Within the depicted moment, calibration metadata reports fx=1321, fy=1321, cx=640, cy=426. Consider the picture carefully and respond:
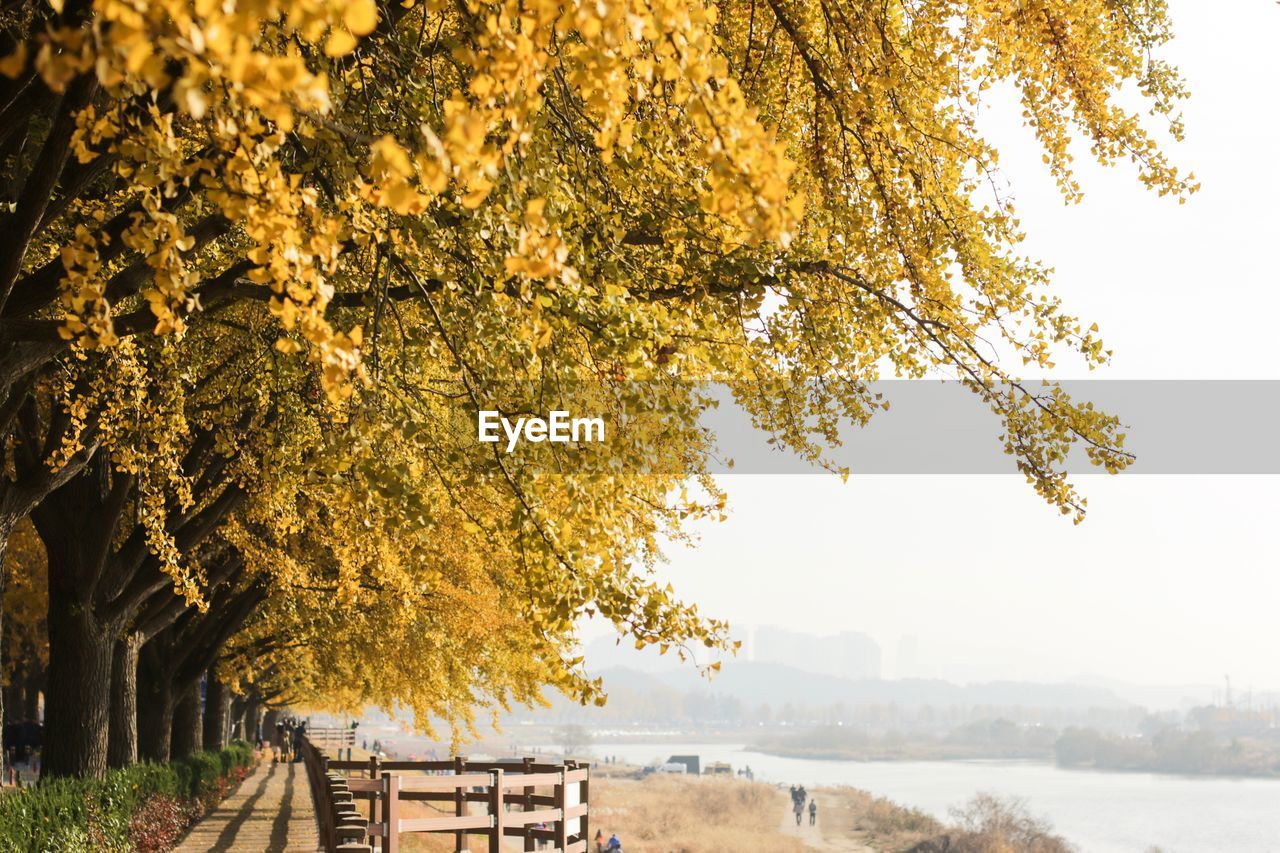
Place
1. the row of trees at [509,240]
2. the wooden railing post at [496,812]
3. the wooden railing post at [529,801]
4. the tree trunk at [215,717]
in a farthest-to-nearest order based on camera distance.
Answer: the tree trunk at [215,717] → the wooden railing post at [529,801] → the wooden railing post at [496,812] → the row of trees at [509,240]

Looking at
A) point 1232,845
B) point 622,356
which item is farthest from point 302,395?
point 1232,845

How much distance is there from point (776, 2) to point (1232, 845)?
101305 millimetres

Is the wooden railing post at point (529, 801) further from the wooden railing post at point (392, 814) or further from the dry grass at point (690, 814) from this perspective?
the dry grass at point (690, 814)

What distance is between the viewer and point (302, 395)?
9.58m

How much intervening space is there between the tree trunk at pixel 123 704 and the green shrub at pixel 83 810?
0.30 m

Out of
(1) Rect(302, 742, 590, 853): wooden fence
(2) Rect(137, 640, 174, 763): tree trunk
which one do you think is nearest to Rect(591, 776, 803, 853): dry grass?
(2) Rect(137, 640, 174, 763): tree trunk

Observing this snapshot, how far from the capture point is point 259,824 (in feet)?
64.5

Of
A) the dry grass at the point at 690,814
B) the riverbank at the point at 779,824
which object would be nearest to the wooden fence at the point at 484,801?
the riverbank at the point at 779,824

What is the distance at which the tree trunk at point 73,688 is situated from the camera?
13.8 meters

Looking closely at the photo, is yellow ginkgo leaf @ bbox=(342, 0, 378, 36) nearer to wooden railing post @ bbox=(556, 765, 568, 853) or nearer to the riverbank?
wooden railing post @ bbox=(556, 765, 568, 853)

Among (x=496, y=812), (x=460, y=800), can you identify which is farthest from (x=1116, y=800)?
(x=496, y=812)

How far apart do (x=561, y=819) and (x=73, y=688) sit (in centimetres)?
549

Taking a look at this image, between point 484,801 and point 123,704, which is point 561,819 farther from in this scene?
point 123,704

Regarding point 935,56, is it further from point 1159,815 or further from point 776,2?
point 1159,815
